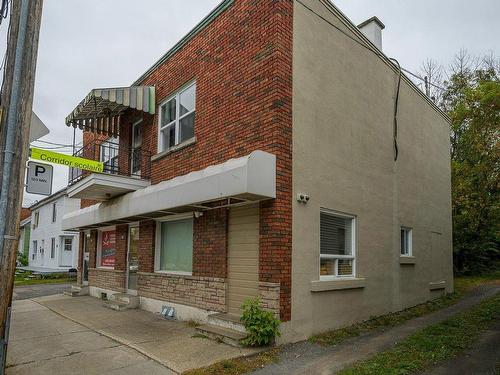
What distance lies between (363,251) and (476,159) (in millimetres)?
15338

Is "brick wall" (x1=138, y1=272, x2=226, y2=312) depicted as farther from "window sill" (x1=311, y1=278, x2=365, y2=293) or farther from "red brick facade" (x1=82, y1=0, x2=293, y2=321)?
"window sill" (x1=311, y1=278, x2=365, y2=293)

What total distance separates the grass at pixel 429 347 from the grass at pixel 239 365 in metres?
1.25

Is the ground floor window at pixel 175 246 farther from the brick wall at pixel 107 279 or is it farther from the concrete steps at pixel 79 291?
the concrete steps at pixel 79 291

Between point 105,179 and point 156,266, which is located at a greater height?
point 105,179

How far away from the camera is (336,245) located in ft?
30.9

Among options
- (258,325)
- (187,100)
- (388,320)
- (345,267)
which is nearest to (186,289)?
(258,325)

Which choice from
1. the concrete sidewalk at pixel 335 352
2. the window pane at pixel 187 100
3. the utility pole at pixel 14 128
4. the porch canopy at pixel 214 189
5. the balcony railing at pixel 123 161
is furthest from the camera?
the balcony railing at pixel 123 161

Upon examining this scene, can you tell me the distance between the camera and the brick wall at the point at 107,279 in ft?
43.5

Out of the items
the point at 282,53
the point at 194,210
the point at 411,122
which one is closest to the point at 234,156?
the point at 194,210

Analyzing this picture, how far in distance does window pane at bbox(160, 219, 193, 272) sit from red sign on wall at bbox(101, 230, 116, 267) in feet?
12.4

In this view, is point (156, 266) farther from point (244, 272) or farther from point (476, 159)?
point (476, 159)

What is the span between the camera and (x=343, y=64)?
10031mm

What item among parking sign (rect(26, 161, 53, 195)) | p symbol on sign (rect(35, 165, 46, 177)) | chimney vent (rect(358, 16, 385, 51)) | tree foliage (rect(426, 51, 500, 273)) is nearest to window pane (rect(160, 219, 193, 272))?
parking sign (rect(26, 161, 53, 195))

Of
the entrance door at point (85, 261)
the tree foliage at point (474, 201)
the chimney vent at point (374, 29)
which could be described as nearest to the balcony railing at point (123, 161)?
the entrance door at point (85, 261)
